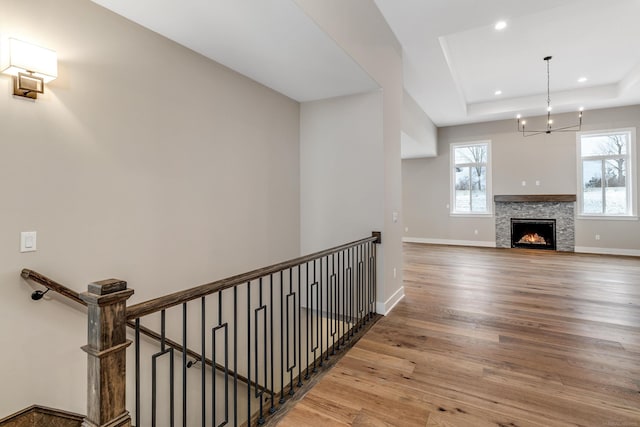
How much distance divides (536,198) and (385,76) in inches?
248

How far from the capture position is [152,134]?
2385 mm

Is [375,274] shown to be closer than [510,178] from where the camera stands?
Yes

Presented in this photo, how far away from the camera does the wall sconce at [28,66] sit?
1646 millimetres

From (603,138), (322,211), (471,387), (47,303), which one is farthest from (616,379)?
(603,138)

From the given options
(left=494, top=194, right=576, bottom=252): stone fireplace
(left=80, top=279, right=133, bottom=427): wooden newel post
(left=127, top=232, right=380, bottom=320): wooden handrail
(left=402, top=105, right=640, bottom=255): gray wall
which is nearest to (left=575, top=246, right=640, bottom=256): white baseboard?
(left=402, top=105, right=640, bottom=255): gray wall

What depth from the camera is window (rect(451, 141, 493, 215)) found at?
845 cm

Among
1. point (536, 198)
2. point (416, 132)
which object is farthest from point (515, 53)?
point (536, 198)

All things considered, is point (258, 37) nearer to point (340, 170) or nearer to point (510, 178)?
point (340, 170)

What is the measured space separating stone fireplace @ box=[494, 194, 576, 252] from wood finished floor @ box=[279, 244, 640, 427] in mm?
3328

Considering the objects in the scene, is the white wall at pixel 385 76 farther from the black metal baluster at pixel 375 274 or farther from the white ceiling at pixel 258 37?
the white ceiling at pixel 258 37

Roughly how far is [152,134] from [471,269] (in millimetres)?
5610

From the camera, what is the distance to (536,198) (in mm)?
7695

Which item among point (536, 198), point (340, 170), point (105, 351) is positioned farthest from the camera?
point (536, 198)

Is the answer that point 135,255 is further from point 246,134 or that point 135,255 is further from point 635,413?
point 635,413
